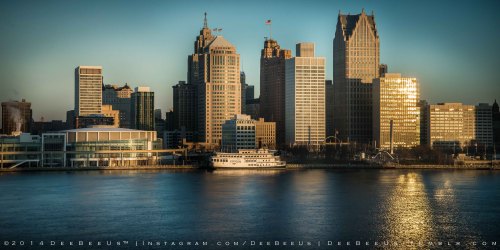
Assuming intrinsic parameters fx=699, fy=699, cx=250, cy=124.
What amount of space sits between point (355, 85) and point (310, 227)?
103m

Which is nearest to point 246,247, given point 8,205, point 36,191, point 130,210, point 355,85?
point 130,210

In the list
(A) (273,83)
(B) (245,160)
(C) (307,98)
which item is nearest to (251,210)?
(B) (245,160)

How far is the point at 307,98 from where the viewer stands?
451ft

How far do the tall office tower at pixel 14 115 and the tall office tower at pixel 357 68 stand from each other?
7288 centimetres

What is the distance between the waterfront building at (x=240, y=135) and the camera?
126 meters

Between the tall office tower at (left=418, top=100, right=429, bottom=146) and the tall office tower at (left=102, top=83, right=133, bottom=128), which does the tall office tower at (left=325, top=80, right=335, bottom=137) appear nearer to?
the tall office tower at (left=418, top=100, right=429, bottom=146)

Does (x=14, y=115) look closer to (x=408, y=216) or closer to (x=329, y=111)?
(x=329, y=111)

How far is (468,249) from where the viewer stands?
3784cm

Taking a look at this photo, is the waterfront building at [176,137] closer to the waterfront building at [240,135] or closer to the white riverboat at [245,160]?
the waterfront building at [240,135]

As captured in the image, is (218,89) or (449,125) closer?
(449,125)

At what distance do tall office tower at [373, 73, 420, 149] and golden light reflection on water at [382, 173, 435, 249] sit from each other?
212ft

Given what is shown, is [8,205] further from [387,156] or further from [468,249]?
[387,156]

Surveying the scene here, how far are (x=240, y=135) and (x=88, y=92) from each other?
2468 inches

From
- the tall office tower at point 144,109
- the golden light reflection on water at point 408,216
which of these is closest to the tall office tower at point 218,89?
the tall office tower at point 144,109
